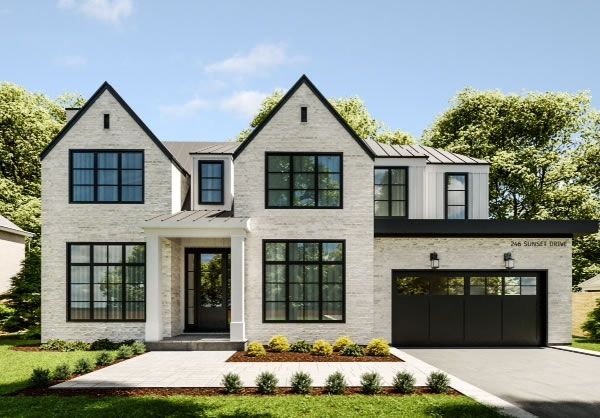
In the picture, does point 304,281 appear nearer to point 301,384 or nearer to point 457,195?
point 301,384

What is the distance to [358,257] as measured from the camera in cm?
1841

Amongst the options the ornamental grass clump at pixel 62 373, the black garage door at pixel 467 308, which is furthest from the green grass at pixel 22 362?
the black garage door at pixel 467 308

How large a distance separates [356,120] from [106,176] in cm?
2595

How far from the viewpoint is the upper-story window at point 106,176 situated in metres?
18.9

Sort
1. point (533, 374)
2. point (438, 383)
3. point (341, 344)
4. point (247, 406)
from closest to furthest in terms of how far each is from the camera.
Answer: point (247, 406), point (438, 383), point (533, 374), point (341, 344)

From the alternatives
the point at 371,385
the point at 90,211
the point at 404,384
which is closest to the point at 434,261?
the point at 404,384

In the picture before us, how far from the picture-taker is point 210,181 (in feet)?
69.2

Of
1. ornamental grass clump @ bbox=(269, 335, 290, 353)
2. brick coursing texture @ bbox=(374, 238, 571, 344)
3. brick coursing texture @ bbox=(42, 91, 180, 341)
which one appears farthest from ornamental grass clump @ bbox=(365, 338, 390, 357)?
brick coursing texture @ bbox=(42, 91, 180, 341)

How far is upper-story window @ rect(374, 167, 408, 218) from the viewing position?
67.2 feet

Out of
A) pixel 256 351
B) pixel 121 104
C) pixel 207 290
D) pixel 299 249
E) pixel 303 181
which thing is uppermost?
pixel 121 104

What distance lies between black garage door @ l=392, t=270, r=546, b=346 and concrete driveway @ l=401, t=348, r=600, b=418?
55 cm

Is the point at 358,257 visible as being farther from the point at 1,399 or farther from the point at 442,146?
the point at 442,146

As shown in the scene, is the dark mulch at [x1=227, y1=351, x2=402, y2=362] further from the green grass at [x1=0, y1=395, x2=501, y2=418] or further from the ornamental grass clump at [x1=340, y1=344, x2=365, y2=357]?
the green grass at [x1=0, y1=395, x2=501, y2=418]

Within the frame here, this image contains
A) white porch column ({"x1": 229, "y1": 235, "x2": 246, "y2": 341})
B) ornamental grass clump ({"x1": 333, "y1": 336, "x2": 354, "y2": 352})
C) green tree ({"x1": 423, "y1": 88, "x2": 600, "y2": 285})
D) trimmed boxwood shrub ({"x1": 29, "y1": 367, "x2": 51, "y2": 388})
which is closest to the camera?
trimmed boxwood shrub ({"x1": 29, "y1": 367, "x2": 51, "y2": 388})
